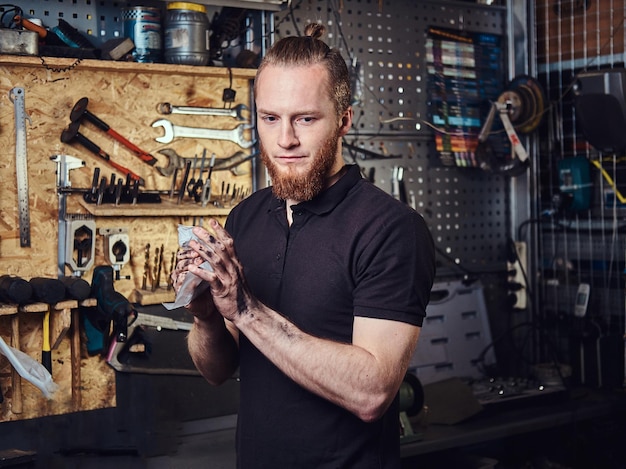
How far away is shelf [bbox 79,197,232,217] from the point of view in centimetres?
261

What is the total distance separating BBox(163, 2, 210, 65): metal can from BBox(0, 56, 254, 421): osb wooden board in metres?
0.05

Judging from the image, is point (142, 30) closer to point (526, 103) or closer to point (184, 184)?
point (184, 184)

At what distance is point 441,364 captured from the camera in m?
3.35

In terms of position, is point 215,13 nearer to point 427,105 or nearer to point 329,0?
point 329,0

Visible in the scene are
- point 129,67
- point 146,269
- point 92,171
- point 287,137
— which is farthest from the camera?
point 146,269

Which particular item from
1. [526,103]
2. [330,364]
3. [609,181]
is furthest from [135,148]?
[609,181]

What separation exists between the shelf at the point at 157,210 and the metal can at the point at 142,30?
17.9 inches

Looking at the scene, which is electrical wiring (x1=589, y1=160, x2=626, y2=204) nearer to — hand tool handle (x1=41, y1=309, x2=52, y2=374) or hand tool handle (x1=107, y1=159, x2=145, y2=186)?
hand tool handle (x1=107, y1=159, x2=145, y2=186)

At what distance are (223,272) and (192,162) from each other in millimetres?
1439

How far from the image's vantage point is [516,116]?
11.4ft

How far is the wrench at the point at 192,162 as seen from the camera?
2.83 metres

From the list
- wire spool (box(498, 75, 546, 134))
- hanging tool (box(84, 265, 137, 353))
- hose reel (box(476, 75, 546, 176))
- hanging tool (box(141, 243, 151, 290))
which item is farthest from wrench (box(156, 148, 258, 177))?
wire spool (box(498, 75, 546, 134))

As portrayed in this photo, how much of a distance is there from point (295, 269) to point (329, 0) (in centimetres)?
175

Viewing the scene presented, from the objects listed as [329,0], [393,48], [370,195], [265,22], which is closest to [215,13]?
[265,22]
